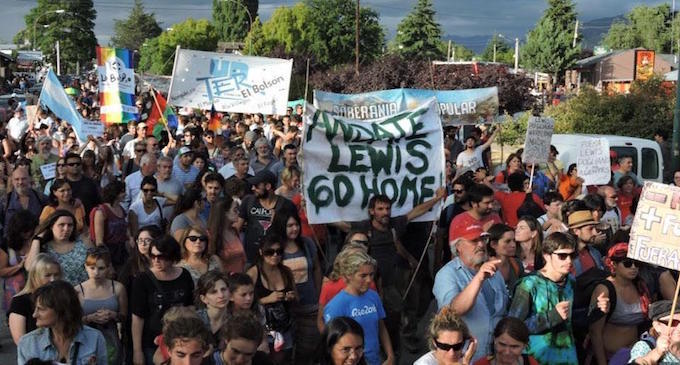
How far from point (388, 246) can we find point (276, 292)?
1518 mm

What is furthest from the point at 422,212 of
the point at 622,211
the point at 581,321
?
the point at 622,211

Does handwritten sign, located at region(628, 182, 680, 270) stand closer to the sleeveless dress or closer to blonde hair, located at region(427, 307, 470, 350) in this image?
blonde hair, located at region(427, 307, 470, 350)

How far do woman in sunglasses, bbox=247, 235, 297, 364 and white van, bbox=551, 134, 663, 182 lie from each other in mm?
8787

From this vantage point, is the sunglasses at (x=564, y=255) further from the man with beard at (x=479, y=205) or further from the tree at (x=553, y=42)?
the tree at (x=553, y=42)

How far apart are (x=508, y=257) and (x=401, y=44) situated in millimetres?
69372

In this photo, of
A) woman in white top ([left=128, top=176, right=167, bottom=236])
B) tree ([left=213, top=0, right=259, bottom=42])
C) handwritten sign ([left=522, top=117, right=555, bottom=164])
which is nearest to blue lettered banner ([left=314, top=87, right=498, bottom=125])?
handwritten sign ([left=522, top=117, right=555, bottom=164])

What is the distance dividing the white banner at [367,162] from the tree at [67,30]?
353 ft

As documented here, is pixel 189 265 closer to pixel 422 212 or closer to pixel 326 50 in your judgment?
pixel 422 212

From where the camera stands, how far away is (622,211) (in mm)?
9586

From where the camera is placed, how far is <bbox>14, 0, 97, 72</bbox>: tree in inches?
4604

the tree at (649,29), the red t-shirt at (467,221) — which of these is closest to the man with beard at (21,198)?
the red t-shirt at (467,221)

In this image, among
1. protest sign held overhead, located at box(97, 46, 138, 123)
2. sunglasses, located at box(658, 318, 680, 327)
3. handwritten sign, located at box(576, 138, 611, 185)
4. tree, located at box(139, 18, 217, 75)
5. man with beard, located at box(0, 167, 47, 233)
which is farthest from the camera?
tree, located at box(139, 18, 217, 75)

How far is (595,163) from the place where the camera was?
9.98 m

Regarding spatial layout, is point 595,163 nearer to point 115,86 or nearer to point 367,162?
point 367,162
